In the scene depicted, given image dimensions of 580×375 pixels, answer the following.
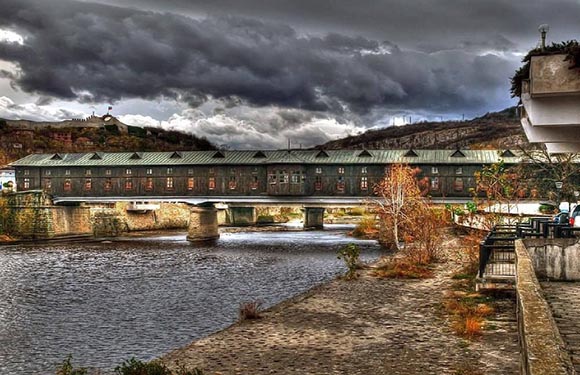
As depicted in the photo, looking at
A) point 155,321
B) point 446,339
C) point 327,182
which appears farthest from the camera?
point 327,182

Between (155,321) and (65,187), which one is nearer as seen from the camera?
(155,321)

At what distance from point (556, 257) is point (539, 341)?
928 centimetres

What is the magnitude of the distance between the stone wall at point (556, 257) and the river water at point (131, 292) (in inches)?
400

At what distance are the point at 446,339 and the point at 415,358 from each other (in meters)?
1.91

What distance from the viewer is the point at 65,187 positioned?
68.1m

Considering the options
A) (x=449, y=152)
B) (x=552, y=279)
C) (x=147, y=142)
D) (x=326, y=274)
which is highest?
(x=147, y=142)

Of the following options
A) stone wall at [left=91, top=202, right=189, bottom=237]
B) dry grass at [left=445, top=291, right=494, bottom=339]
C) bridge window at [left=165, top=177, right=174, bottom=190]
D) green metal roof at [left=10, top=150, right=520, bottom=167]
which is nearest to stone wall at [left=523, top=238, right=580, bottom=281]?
dry grass at [left=445, top=291, right=494, bottom=339]

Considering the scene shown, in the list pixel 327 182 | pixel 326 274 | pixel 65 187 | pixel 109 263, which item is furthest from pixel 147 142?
pixel 326 274

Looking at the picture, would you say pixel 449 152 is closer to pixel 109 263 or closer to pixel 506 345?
pixel 109 263

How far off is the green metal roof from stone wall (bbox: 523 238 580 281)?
40.5m

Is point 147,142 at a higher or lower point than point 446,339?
higher

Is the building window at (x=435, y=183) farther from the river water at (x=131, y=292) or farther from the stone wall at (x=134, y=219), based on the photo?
the stone wall at (x=134, y=219)

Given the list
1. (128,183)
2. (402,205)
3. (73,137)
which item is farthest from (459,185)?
(73,137)

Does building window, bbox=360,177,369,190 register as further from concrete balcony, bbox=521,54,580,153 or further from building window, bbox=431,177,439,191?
concrete balcony, bbox=521,54,580,153
